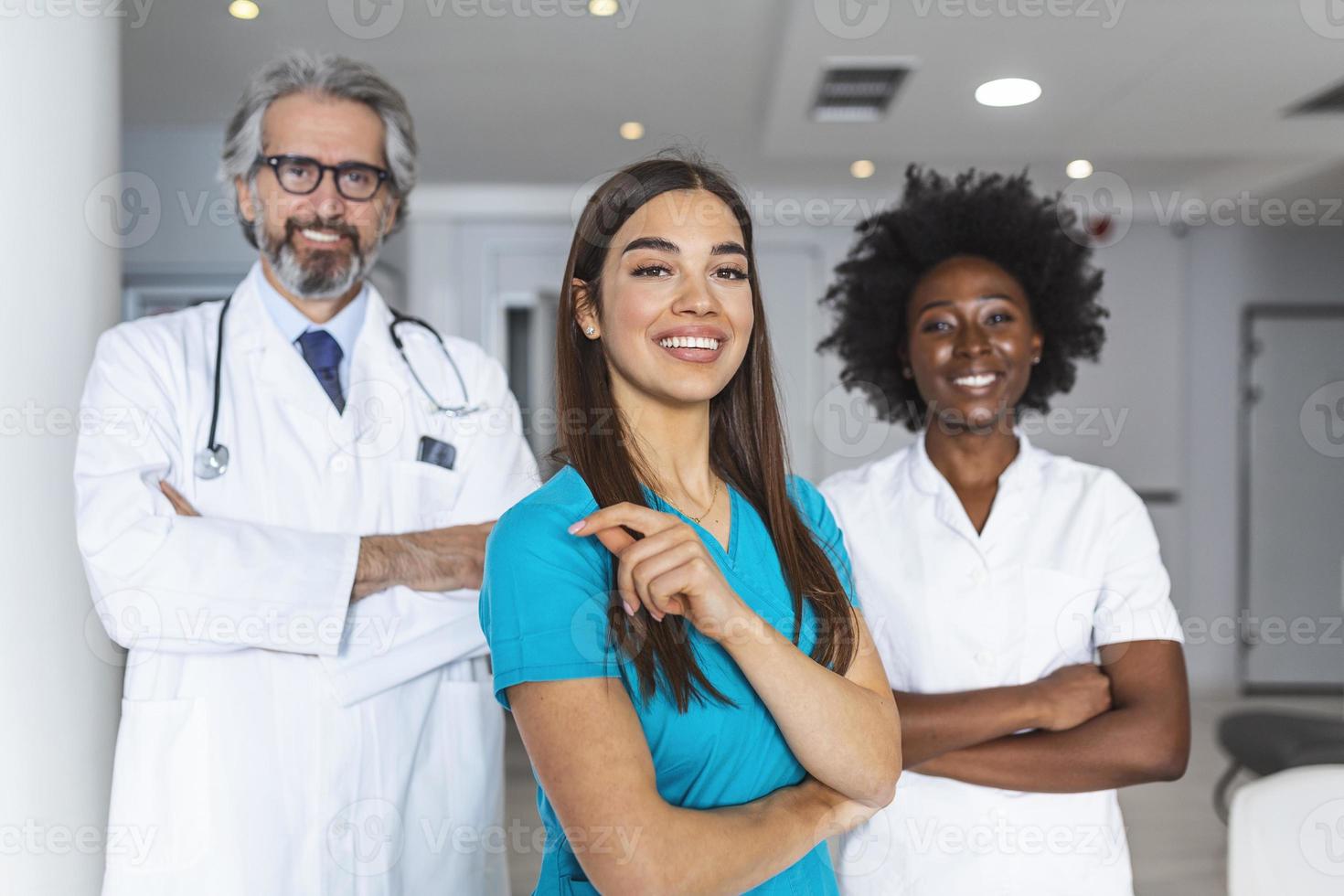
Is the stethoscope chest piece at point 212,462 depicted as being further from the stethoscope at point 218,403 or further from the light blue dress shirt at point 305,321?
the light blue dress shirt at point 305,321

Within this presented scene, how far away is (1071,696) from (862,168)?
4.46m

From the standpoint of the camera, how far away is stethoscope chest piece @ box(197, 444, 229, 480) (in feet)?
5.55

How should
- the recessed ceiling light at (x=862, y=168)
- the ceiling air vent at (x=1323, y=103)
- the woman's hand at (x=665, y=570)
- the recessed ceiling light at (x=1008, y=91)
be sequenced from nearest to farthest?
1. the woman's hand at (x=665, y=570)
2. the recessed ceiling light at (x=1008, y=91)
3. the ceiling air vent at (x=1323, y=103)
4. the recessed ceiling light at (x=862, y=168)

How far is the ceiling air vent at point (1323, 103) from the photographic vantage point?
160 inches

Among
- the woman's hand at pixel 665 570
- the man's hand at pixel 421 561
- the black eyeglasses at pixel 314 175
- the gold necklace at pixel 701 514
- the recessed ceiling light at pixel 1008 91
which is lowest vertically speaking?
the man's hand at pixel 421 561

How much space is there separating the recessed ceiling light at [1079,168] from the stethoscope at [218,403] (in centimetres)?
411

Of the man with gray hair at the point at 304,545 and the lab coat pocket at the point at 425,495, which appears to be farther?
the lab coat pocket at the point at 425,495

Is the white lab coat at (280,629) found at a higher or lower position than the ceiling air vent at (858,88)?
lower

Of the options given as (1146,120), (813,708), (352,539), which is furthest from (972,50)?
(813,708)

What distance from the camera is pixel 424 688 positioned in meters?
1.75

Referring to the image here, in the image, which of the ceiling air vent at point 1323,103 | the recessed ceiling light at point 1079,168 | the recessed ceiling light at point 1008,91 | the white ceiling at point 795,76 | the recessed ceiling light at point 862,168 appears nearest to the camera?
the white ceiling at point 795,76

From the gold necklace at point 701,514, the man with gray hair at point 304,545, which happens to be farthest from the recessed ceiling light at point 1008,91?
the gold necklace at point 701,514

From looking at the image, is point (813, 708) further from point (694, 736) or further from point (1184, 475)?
point (1184, 475)

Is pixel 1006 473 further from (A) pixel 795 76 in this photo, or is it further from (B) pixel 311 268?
(A) pixel 795 76
